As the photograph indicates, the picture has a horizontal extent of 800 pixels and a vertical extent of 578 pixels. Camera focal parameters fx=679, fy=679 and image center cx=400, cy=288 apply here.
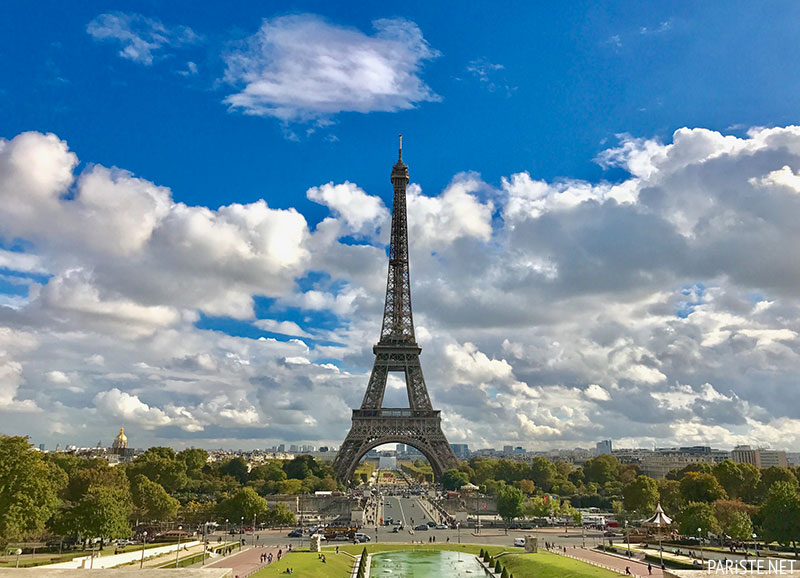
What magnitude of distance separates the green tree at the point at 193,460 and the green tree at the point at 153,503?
4744 centimetres

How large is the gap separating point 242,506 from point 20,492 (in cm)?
3425

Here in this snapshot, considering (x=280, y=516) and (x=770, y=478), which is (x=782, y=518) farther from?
(x=280, y=516)

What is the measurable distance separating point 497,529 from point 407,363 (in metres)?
41.1

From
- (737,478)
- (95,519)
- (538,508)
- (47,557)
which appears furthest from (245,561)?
(737,478)

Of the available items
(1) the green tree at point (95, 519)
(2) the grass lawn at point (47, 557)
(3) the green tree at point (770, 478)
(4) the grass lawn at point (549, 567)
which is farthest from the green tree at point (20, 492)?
(3) the green tree at point (770, 478)

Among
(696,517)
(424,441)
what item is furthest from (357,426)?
(696,517)

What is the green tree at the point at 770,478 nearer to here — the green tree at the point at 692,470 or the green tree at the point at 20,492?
the green tree at the point at 692,470

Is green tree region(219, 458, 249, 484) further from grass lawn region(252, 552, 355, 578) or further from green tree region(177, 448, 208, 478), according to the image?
grass lawn region(252, 552, 355, 578)

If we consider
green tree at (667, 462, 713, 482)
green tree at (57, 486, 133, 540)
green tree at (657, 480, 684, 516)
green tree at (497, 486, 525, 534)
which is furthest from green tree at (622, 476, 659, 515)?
green tree at (57, 486, 133, 540)

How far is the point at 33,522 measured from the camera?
5250 cm

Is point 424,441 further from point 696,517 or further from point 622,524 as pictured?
point 696,517

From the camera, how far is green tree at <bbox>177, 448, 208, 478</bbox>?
12712 centimetres

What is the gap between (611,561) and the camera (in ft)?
191

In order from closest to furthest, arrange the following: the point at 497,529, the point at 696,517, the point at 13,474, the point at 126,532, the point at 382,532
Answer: the point at 13,474, the point at 126,532, the point at 696,517, the point at 382,532, the point at 497,529
